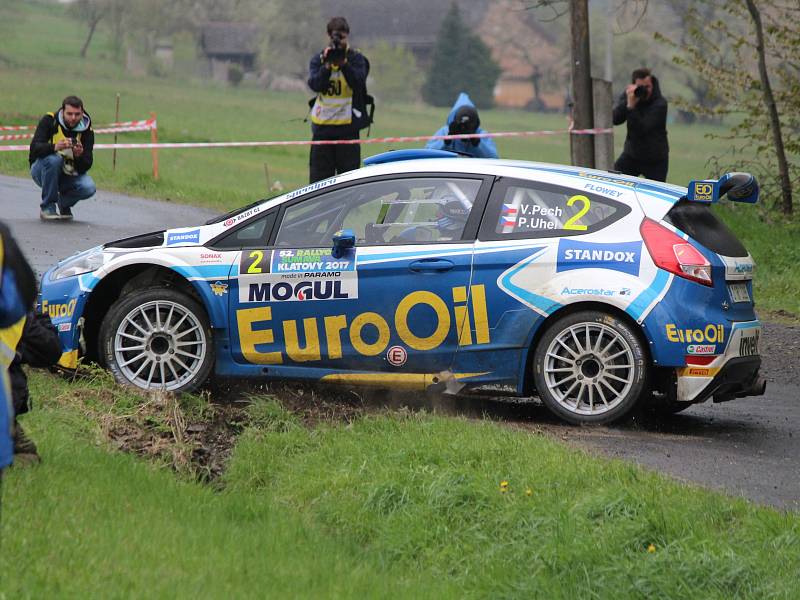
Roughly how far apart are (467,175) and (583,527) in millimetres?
3011

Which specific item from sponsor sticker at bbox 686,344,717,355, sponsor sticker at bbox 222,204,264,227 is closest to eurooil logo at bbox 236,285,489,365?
sponsor sticker at bbox 222,204,264,227

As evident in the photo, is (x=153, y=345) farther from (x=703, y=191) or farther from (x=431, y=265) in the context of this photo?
(x=703, y=191)

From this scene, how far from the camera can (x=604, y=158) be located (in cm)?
1588

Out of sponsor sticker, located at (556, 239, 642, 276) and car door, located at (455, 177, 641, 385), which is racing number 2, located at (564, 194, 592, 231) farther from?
sponsor sticker, located at (556, 239, 642, 276)

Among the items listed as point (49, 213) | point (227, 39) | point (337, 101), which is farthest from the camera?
point (227, 39)

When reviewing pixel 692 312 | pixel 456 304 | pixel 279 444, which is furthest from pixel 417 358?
pixel 692 312

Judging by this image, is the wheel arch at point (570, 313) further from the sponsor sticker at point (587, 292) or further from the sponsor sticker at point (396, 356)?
the sponsor sticker at point (396, 356)

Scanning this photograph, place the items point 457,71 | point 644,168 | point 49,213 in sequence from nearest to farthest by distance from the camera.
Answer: point 644,168, point 49,213, point 457,71

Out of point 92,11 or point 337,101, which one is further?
point 92,11

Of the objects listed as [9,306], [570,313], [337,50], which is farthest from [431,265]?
[337,50]

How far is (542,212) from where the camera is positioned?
794 centimetres

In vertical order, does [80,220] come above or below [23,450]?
above

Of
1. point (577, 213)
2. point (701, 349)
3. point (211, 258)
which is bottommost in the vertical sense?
point (701, 349)

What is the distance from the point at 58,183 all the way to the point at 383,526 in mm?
10849
